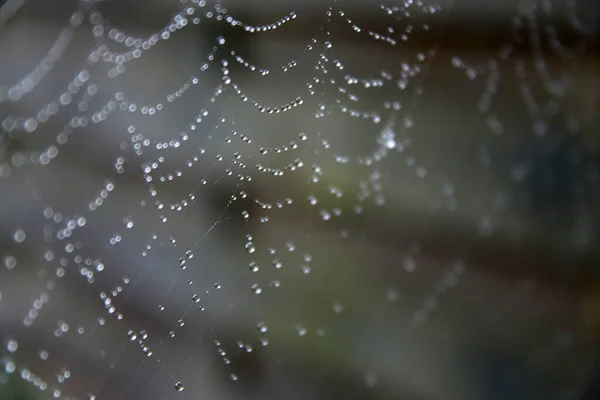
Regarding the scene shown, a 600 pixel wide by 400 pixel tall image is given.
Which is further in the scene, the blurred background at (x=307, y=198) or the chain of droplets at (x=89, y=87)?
the chain of droplets at (x=89, y=87)

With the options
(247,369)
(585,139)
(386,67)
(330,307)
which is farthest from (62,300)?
(585,139)

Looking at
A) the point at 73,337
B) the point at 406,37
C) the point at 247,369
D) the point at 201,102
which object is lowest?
the point at 73,337

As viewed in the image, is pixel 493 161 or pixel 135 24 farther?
pixel 135 24

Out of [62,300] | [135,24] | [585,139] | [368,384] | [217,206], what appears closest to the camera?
[585,139]

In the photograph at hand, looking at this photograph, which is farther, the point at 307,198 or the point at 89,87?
the point at 89,87

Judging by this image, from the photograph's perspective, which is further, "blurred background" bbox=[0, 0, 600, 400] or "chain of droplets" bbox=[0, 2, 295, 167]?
"chain of droplets" bbox=[0, 2, 295, 167]

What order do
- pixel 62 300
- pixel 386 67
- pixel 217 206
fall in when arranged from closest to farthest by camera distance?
pixel 386 67 → pixel 217 206 → pixel 62 300

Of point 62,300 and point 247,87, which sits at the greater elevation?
point 247,87

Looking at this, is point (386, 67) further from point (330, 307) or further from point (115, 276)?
point (115, 276)
